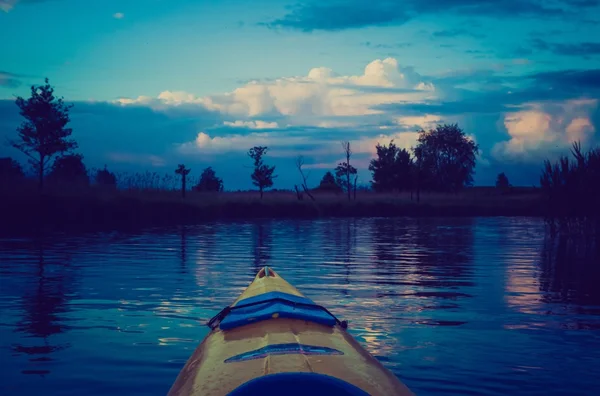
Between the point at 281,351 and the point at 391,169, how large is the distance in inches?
2316

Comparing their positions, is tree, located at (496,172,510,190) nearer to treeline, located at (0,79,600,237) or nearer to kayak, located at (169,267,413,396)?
treeline, located at (0,79,600,237)

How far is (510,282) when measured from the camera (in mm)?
11172

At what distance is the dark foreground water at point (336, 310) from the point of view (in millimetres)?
5234

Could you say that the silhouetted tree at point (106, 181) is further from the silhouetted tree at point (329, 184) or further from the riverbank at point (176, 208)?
the silhouetted tree at point (329, 184)

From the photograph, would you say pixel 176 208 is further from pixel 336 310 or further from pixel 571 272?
pixel 336 310

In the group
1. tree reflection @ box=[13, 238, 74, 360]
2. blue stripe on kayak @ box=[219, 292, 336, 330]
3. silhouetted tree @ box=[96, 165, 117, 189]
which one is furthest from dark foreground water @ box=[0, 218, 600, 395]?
silhouetted tree @ box=[96, 165, 117, 189]

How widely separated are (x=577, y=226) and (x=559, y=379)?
16525 mm

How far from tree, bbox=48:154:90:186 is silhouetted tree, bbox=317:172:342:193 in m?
30.1

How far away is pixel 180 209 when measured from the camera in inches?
1248

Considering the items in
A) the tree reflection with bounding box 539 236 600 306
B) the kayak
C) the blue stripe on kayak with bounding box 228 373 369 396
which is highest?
the blue stripe on kayak with bounding box 228 373 369 396

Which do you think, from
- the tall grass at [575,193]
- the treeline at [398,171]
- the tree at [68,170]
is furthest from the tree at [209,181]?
the tall grass at [575,193]

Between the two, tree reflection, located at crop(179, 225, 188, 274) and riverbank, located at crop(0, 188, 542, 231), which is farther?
riverbank, located at crop(0, 188, 542, 231)

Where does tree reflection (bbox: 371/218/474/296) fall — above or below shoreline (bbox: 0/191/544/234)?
below

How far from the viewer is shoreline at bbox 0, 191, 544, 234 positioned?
25266mm
